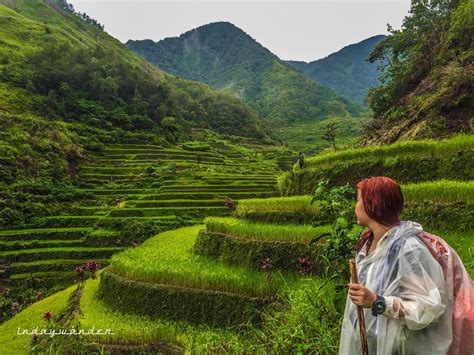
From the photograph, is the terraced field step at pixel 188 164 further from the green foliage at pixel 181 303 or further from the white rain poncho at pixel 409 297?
the white rain poncho at pixel 409 297

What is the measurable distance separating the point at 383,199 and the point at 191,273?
21.5 ft

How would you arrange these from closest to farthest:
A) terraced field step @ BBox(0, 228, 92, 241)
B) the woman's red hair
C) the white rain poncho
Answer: the white rain poncho → the woman's red hair → terraced field step @ BBox(0, 228, 92, 241)

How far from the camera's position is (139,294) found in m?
8.74

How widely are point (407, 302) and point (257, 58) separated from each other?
601ft

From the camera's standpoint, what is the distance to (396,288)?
205 cm

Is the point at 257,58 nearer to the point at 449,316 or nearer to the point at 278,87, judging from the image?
the point at 278,87

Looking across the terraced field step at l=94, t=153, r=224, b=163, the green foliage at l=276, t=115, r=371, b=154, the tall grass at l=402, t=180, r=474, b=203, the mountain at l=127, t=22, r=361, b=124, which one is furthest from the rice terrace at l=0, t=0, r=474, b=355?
the mountain at l=127, t=22, r=361, b=124

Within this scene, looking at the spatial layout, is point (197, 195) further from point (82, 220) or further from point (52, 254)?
point (52, 254)

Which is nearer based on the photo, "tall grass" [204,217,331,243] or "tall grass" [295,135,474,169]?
"tall grass" [204,217,331,243]

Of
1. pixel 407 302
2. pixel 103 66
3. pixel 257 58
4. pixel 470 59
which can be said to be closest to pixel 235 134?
pixel 103 66

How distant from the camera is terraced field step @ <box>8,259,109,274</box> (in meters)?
19.6

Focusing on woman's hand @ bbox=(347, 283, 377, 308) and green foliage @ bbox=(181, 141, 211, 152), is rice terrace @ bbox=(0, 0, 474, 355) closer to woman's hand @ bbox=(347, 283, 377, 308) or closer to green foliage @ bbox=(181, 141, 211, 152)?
green foliage @ bbox=(181, 141, 211, 152)

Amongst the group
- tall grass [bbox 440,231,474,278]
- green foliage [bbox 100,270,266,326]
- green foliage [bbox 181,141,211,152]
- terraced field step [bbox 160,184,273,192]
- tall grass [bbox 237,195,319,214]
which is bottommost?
terraced field step [bbox 160,184,273,192]

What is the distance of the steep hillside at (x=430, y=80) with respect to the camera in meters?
10.8
